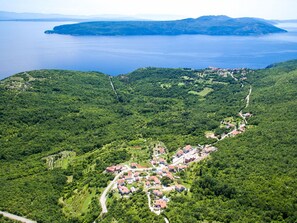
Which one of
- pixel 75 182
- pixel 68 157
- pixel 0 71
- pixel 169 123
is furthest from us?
pixel 0 71

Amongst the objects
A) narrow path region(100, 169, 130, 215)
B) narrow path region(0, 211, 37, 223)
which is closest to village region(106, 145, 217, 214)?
narrow path region(100, 169, 130, 215)

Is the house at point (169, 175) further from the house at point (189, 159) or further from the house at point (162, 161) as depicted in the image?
the house at point (189, 159)

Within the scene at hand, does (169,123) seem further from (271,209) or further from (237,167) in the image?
(271,209)

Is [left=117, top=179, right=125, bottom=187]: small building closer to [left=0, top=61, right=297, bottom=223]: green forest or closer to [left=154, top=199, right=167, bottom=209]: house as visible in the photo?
[left=0, top=61, right=297, bottom=223]: green forest

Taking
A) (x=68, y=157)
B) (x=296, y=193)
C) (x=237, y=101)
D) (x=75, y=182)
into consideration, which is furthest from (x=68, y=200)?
(x=237, y=101)

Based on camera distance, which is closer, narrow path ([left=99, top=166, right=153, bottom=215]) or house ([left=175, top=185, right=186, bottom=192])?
narrow path ([left=99, top=166, right=153, bottom=215])

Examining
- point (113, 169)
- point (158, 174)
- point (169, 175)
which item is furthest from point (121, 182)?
point (169, 175)

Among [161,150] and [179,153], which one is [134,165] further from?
[179,153]

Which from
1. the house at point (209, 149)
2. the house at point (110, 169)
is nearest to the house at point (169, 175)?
the house at point (110, 169)
